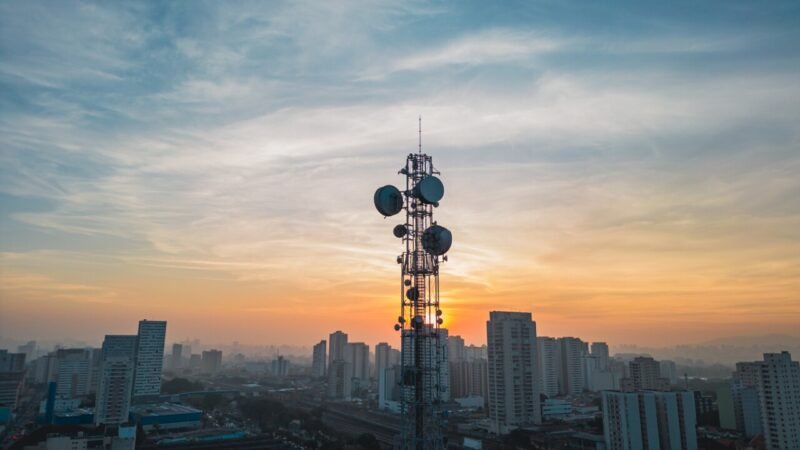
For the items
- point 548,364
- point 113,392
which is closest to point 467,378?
point 548,364

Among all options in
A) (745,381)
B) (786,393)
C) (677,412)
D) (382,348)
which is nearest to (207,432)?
(677,412)

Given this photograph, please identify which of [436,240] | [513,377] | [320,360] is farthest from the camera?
[320,360]

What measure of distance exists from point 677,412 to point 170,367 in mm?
109308

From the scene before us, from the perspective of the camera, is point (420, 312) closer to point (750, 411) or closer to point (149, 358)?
point (750, 411)

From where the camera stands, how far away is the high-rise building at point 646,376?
1687 inches

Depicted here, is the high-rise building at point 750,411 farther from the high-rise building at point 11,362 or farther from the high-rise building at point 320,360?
the high-rise building at point 11,362

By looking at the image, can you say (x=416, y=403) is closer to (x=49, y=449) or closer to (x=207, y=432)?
(x=49, y=449)

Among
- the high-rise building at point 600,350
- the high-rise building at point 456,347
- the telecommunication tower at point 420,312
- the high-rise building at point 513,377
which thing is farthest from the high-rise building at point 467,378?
the telecommunication tower at point 420,312

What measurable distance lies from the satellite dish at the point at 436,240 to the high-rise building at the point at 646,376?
42495 mm

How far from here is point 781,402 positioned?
87.0ft

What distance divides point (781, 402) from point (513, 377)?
15.6 metres

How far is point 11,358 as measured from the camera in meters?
60.2

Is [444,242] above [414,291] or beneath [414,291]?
above

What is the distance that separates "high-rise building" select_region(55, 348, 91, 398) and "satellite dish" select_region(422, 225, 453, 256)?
59.0 meters
